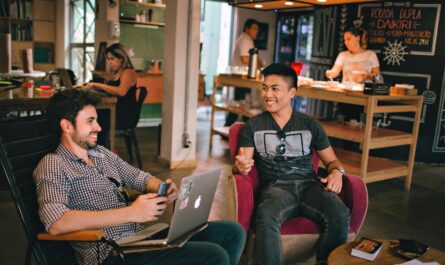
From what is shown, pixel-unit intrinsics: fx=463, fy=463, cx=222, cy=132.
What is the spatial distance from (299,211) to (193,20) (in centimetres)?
263

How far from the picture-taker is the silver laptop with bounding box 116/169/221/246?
1679mm

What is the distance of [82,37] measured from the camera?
8.48 m

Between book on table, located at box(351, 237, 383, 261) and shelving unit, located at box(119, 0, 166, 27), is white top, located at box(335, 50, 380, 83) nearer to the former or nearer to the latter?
book on table, located at box(351, 237, 383, 261)

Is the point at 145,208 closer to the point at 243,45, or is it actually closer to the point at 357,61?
the point at 357,61

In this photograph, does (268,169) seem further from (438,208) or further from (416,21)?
(416,21)

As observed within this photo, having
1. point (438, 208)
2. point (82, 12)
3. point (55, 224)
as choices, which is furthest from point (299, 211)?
point (82, 12)

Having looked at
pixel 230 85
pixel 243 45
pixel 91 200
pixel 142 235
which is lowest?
pixel 142 235

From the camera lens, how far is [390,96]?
13.8 feet

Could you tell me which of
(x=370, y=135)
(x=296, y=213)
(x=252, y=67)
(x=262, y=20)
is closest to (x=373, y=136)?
(x=370, y=135)

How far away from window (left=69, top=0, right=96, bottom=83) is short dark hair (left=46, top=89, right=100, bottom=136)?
20.2 ft

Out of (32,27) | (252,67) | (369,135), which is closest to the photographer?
(369,135)

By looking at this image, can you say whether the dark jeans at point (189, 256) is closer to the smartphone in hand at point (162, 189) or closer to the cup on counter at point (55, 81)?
the smartphone in hand at point (162, 189)

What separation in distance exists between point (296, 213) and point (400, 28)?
425 centimetres

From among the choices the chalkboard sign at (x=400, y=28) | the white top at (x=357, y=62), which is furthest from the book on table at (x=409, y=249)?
the chalkboard sign at (x=400, y=28)
